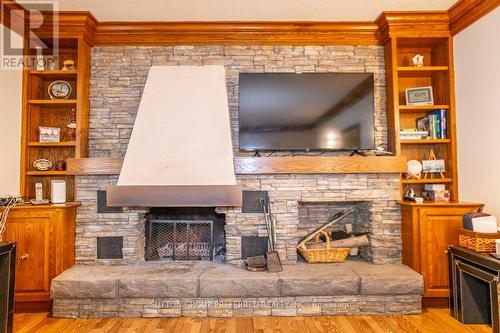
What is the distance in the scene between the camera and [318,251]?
2.86m

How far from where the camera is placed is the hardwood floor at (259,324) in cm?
226

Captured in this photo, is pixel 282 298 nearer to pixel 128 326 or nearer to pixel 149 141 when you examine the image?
pixel 128 326

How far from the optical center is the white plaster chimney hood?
2.56 meters

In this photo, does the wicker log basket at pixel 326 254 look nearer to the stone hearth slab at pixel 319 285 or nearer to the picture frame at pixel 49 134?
the stone hearth slab at pixel 319 285

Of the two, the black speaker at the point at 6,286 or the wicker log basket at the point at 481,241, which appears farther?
the wicker log basket at the point at 481,241

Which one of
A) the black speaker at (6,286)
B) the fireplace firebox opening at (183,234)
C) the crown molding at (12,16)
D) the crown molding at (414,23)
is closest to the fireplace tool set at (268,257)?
the fireplace firebox opening at (183,234)

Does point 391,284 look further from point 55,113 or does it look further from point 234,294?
point 55,113

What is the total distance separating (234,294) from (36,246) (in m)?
1.66

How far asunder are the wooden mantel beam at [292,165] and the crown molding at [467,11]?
133cm

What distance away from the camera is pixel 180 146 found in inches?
105

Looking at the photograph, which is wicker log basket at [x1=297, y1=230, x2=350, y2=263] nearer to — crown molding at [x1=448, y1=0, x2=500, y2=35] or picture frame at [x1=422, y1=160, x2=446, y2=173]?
picture frame at [x1=422, y1=160, x2=446, y2=173]

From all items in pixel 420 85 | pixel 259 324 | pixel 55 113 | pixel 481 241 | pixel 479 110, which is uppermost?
pixel 420 85

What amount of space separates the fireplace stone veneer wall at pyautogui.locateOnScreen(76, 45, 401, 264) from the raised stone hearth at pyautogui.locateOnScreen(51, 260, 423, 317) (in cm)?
35

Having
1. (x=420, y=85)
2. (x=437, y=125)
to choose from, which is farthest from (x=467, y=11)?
(x=437, y=125)
